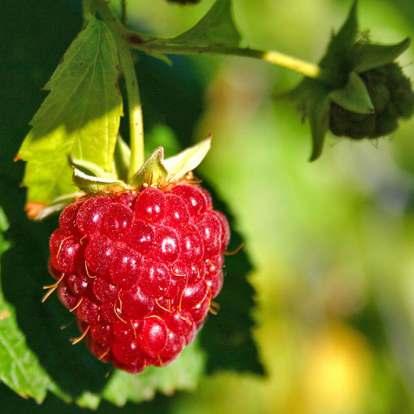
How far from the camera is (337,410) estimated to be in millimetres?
4277

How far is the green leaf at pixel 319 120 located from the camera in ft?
6.23

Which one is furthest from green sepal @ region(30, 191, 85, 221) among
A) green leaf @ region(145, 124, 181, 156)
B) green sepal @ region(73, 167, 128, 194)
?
green leaf @ region(145, 124, 181, 156)

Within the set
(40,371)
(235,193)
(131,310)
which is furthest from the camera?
(235,193)

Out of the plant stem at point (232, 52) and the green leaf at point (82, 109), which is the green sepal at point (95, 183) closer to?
the green leaf at point (82, 109)

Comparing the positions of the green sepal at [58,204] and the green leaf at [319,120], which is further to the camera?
the green leaf at [319,120]

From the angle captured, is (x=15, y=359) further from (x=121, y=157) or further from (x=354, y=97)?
(x=354, y=97)

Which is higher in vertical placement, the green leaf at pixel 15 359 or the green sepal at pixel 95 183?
the green sepal at pixel 95 183

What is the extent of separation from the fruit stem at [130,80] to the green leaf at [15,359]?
325 millimetres

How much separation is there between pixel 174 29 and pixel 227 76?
60 centimetres

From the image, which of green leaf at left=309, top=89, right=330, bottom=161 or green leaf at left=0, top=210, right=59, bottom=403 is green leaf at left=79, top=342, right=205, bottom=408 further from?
green leaf at left=309, top=89, right=330, bottom=161

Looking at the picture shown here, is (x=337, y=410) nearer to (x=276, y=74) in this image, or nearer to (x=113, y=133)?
(x=276, y=74)

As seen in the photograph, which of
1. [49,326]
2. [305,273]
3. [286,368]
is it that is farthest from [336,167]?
[49,326]

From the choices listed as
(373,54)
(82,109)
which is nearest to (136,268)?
(82,109)

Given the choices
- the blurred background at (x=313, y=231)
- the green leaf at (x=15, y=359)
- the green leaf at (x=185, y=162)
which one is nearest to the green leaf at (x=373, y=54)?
the green leaf at (x=185, y=162)
